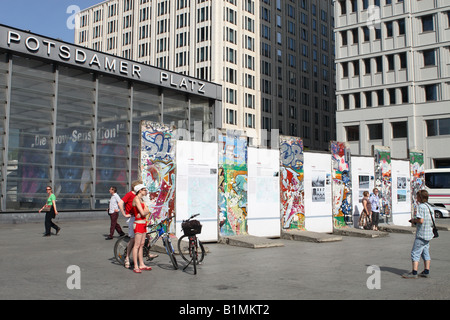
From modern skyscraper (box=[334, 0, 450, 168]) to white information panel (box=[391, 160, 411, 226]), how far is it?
76.7 ft

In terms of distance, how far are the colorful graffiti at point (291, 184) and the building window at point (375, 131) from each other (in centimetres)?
3287

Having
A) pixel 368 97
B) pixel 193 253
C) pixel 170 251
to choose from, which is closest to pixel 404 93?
pixel 368 97

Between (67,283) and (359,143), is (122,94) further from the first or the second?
(359,143)

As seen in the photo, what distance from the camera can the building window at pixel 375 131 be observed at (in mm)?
46625

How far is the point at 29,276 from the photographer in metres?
8.33

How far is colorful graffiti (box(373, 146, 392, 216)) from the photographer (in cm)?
1977

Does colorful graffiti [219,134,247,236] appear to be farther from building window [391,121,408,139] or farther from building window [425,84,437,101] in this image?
building window [425,84,437,101]

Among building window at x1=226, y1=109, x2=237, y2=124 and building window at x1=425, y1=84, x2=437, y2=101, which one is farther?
building window at x1=226, y1=109, x2=237, y2=124

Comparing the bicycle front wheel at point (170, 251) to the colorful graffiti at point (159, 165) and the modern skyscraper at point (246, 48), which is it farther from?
the modern skyscraper at point (246, 48)

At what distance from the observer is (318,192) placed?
672 inches

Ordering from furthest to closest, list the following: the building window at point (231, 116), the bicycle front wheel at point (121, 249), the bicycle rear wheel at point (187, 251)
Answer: the building window at point (231, 116) → the bicycle rear wheel at point (187, 251) → the bicycle front wheel at point (121, 249)

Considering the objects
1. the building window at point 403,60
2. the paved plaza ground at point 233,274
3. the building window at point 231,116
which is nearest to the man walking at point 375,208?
the paved plaza ground at point 233,274

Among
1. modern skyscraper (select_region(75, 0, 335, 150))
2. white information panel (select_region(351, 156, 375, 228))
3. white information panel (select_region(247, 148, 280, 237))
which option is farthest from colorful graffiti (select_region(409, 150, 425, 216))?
modern skyscraper (select_region(75, 0, 335, 150))

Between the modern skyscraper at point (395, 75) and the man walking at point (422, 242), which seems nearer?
the man walking at point (422, 242)
